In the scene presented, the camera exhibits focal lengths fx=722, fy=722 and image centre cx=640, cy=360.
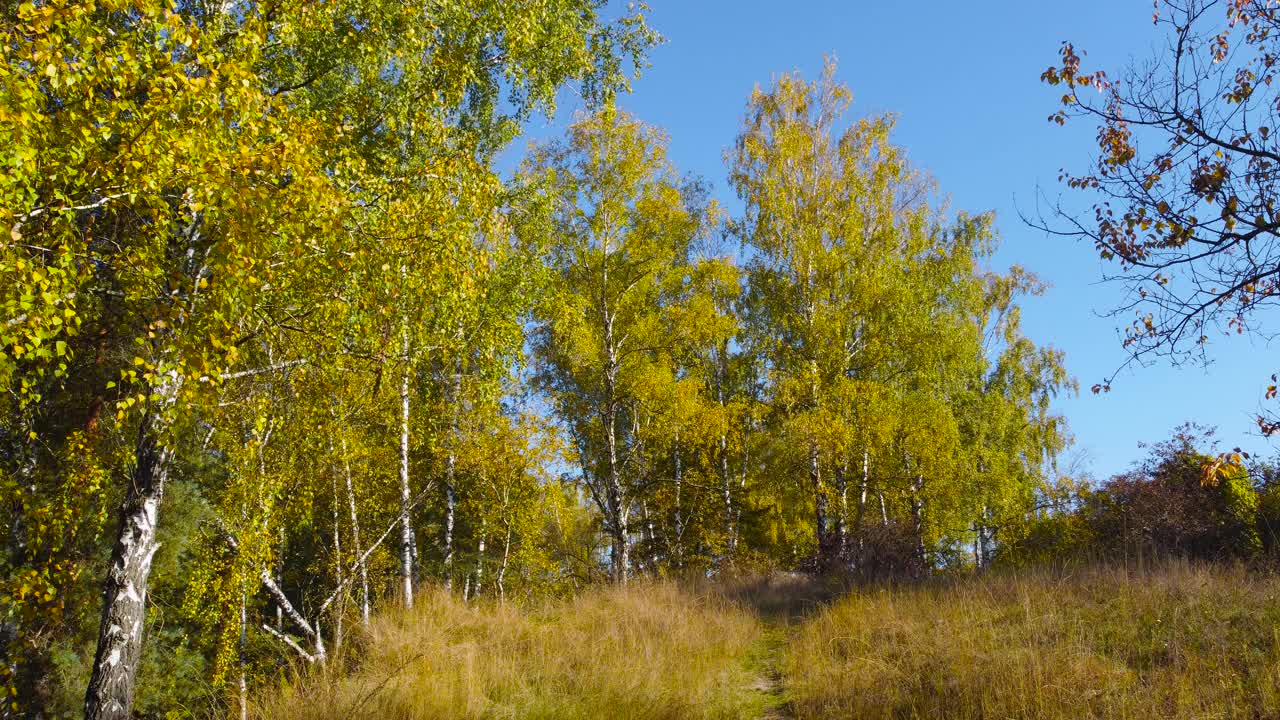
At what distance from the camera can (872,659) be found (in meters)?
6.46

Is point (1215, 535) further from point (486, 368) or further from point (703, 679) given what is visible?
point (486, 368)

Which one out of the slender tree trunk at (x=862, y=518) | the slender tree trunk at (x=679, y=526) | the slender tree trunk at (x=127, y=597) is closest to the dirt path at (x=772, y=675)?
the slender tree trunk at (x=862, y=518)

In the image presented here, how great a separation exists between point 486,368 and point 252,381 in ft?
9.00

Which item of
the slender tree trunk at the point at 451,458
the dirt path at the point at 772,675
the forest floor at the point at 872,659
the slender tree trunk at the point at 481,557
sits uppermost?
the slender tree trunk at the point at 451,458

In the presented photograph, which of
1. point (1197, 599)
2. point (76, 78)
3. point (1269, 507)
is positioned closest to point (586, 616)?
point (1197, 599)

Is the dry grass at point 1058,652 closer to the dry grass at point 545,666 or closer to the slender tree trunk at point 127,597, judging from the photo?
the dry grass at point 545,666

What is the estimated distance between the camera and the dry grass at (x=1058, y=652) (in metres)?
5.02

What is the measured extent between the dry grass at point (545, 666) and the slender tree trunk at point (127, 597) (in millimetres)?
1139

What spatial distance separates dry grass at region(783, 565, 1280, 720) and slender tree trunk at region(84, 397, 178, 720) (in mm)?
5341

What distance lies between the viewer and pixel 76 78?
4.27 m

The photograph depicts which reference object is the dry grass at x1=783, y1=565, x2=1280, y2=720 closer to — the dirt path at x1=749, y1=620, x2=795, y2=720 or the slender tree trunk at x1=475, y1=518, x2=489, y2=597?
the dirt path at x1=749, y1=620, x2=795, y2=720

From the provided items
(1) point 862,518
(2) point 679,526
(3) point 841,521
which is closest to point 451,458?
(2) point 679,526

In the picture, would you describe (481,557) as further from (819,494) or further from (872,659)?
(872,659)

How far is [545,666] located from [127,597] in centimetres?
355
